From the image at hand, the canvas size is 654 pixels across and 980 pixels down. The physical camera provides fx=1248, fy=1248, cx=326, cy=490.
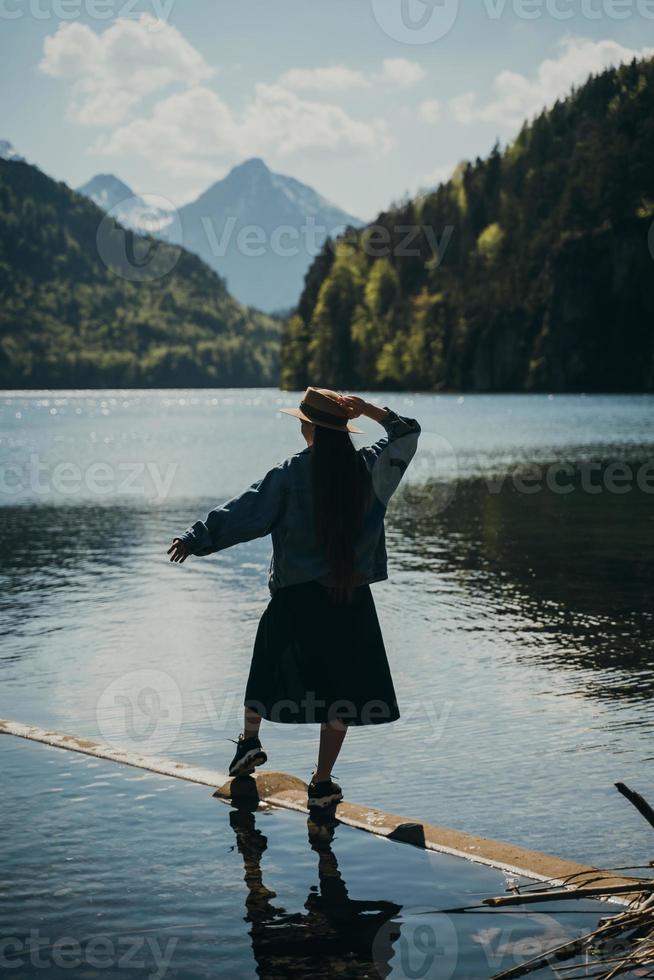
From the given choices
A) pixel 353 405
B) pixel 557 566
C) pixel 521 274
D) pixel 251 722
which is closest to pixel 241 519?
pixel 353 405

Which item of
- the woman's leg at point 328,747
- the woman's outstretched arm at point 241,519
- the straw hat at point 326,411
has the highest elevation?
the straw hat at point 326,411

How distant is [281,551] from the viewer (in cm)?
639

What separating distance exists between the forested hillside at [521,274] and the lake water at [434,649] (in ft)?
364

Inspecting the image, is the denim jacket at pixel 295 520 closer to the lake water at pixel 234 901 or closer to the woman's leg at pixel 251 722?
the woman's leg at pixel 251 722

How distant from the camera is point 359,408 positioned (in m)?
6.43

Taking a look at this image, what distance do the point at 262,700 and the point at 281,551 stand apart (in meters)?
0.78

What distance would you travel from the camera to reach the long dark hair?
6.27 metres

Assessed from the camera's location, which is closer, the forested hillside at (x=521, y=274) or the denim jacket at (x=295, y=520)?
the denim jacket at (x=295, y=520)

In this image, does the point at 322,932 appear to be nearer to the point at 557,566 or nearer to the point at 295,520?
the point at 295,520

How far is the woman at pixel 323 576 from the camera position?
20.6 ft

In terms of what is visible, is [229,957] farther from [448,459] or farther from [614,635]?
[448,459]

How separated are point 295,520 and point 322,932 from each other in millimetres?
2151

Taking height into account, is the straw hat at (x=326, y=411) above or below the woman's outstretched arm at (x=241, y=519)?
above

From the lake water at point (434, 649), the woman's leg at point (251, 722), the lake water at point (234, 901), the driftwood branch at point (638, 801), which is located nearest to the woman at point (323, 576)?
→ the woman's leg at point (251, 722)
